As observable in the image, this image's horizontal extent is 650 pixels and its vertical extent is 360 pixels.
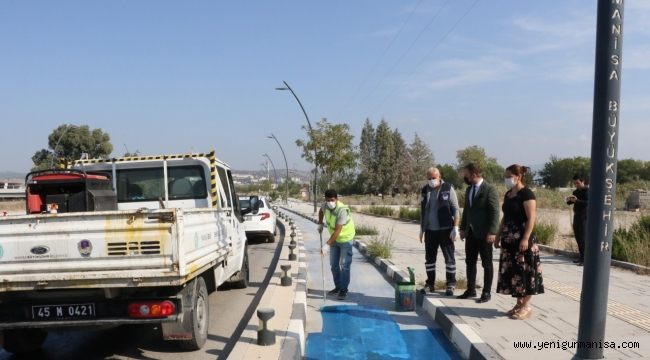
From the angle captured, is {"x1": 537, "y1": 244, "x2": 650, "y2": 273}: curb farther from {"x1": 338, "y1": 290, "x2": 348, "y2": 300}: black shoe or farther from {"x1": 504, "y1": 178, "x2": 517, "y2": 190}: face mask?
{"x1": 338, "y1": 290, "x2": 348, "y2": 300}: black shoe

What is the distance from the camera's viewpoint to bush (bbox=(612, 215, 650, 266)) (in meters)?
9.73

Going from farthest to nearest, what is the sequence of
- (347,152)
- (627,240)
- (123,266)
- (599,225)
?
(347,152)
(627,240)
(123,266)
(599,225)

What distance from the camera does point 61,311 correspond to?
466 centimetres

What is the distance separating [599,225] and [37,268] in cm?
457

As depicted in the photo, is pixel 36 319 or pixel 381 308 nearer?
pixel 36 319

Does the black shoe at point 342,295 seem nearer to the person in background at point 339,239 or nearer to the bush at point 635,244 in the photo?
the person in background at point 339,239

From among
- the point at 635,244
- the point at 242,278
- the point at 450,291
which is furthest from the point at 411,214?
the point at 450,291

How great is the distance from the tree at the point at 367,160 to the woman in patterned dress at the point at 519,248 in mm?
80506

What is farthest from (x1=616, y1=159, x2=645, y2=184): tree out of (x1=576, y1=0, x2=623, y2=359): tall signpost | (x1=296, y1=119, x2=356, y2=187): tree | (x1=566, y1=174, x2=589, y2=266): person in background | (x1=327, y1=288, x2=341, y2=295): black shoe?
(x1=576, y1=0, x2=623, y2=359): tall signpost

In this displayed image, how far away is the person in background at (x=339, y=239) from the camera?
7738 millimetres

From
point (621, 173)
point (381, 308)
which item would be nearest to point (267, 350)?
point (381, 308)

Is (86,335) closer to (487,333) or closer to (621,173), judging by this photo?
(487,333)

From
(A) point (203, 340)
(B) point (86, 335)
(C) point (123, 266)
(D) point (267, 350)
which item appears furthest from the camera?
(B) point (86, 335)

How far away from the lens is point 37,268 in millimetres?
4586
